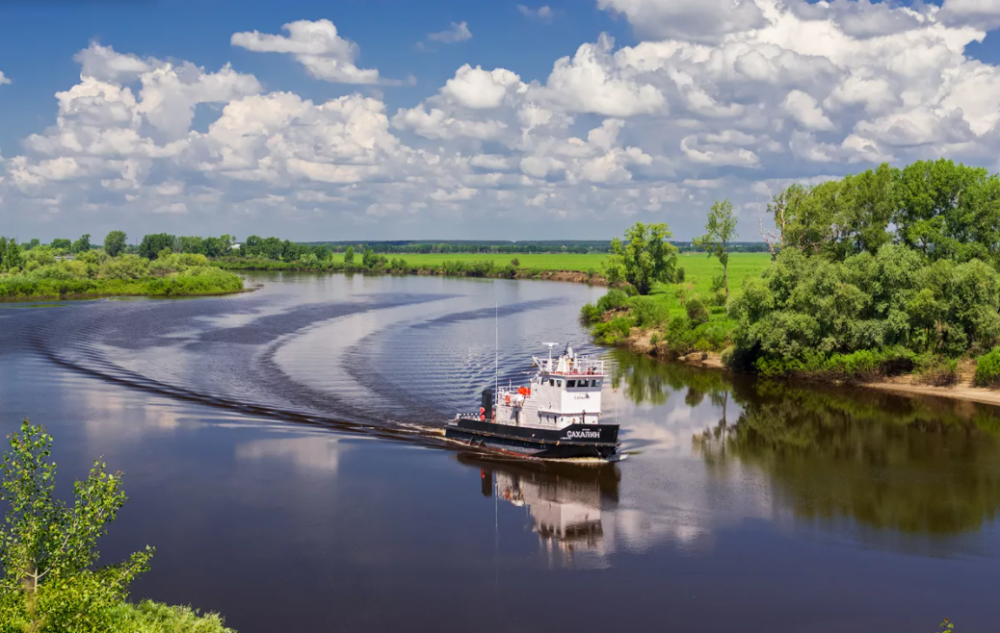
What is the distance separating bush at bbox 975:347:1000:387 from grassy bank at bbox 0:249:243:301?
119 meters

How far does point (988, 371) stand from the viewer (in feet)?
197

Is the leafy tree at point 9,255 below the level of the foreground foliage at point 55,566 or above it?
above

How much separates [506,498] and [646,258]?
84.3 m

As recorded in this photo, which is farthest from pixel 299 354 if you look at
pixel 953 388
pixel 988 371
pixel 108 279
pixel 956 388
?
pixel 108 279

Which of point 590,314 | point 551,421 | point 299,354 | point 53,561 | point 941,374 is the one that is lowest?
point 551,421

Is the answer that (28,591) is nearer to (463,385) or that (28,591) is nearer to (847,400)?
(463,385)

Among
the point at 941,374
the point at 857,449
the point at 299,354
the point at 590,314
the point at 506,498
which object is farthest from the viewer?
the point at 590,314

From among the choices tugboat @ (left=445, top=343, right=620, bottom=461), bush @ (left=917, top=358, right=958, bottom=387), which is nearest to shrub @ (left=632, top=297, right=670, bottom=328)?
bush @ (left=917, top=358, right=958, bottom=387)

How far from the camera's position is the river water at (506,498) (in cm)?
2817

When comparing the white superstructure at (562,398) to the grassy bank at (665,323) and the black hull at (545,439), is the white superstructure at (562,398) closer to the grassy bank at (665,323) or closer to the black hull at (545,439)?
→ the black hull at (545,439)

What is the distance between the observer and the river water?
92.4ft

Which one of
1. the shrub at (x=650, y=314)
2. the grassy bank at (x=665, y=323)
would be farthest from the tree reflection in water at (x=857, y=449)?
the shrub at (x=650, y=314)

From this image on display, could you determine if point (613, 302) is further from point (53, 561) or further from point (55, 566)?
point (53, 561)

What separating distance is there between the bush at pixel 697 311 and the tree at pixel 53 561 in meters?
70.1
